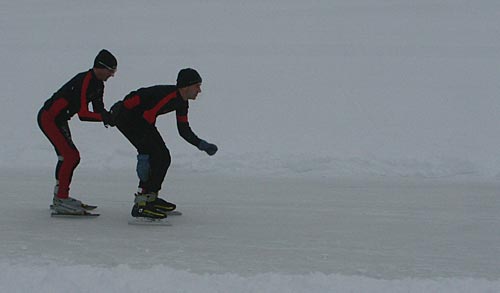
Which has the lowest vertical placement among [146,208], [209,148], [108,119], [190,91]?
[146,208]

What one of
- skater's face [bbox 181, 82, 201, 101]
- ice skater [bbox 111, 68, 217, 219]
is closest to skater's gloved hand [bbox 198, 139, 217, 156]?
ice skater [bbox 111, 68, 217, 219]

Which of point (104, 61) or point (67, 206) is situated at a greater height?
point (104, 61)

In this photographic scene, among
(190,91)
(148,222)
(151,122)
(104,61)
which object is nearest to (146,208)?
(148,222)

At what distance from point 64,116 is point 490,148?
21.3 ft

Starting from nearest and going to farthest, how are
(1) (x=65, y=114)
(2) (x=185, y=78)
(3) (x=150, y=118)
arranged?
(2) (x=185, y=78), (3) (x=150, y=118), (1) (x=65, y=114)

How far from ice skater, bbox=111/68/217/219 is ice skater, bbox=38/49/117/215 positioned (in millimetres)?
169

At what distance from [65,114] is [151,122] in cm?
72

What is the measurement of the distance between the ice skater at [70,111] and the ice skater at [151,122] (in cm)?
17

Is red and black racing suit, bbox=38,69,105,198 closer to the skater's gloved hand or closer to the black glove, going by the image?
the black glove

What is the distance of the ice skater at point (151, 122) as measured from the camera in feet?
15.9

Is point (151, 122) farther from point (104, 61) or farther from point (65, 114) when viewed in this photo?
point (65, 114)

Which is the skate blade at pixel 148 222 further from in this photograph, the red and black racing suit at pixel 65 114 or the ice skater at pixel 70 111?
the red and black racing suit at pixel 65 114

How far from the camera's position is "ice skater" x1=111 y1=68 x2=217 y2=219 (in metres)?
4.86

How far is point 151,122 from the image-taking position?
495 cm
